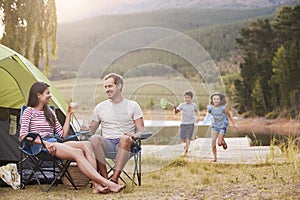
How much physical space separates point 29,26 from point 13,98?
1.93 m

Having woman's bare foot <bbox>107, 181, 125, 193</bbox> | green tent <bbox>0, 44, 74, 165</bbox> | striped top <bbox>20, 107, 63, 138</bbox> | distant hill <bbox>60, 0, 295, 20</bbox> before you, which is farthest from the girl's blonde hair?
distant hill <bbox>60, 0, 295, 20</bbox>

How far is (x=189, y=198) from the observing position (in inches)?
120

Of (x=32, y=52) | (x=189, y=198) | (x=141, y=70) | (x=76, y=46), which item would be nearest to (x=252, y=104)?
(x=32, y=52)

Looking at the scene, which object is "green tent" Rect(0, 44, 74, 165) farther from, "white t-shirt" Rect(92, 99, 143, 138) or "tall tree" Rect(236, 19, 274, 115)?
"tall tree" Rect(236, 19, 274, 115)

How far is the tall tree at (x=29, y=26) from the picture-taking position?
600 cm

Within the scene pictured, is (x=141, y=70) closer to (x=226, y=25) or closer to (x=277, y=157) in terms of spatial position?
(x=277, y=157)

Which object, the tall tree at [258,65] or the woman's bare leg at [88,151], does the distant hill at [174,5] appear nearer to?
the tall tree at [258,65]

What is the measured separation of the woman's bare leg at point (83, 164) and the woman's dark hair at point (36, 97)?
357 mm

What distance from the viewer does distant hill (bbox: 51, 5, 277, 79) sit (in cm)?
3362

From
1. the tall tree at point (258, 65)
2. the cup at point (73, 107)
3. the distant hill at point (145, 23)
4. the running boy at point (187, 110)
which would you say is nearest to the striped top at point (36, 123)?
the cup at point (73, 107)

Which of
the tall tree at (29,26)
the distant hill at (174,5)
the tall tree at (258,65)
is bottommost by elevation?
the tall tree at (258,65)

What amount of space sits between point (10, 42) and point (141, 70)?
7.44 ft

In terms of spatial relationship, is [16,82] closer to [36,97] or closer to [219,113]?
[36,97]

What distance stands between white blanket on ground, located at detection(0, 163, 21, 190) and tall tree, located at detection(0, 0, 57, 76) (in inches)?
101
